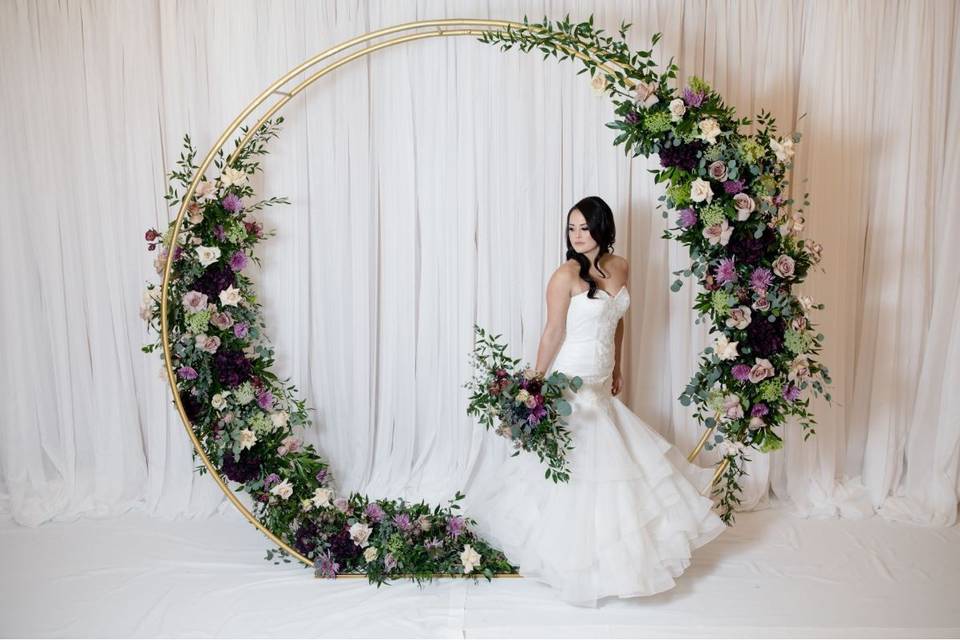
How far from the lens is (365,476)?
410 centimetres

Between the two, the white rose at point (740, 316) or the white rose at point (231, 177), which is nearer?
the white rose at point (740, 316)

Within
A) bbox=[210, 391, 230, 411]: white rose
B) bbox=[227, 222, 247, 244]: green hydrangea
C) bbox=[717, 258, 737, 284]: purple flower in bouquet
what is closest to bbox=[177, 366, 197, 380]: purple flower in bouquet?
bbox=[210, 391, 230, 411]: white rose

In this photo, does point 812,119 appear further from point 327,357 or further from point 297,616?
point 297,616

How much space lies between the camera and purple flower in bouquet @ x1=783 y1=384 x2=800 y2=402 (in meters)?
3.35

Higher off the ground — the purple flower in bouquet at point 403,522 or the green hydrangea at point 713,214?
the green hydrangea at point 713,214

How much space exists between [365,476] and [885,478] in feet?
9.00

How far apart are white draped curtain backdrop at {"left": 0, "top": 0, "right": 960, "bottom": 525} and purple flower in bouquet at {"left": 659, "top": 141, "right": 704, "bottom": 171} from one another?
45 cm

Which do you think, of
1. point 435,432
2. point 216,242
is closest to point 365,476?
point 435,432

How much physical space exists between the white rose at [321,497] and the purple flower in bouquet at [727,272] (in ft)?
6.58

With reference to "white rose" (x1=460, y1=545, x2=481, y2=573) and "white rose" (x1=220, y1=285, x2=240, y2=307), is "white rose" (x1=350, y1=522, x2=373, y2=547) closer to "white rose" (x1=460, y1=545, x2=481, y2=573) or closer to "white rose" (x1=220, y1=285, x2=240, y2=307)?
"white rose" (x1=460, y1=545, x2=481, y2=573)

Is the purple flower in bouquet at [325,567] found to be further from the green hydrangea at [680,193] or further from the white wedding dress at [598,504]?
the green hydrangea at [680,193]

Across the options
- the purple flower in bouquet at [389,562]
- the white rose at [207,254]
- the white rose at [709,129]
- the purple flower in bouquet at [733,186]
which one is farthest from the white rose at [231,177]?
the purple flower in bouquet at [733,186]

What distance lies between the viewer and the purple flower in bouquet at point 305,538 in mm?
3510

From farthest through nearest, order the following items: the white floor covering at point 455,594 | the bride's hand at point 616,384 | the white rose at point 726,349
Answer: the bride's hand at point 616,384
the white rose at point 726,349
the white floor covering at point 455,594
